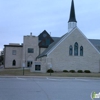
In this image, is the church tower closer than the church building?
No

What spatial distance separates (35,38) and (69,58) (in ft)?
69.2

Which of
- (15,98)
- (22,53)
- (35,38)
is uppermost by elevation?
(35,38)

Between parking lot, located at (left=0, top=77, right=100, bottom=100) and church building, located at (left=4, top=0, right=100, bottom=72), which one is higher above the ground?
church building, located at (left=4, top=0, right=100, bottom=72)

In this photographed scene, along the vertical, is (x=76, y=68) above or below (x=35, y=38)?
below

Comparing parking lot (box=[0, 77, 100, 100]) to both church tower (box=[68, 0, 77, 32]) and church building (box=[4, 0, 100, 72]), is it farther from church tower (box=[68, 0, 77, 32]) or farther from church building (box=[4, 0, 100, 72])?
church tower (box=[68, 0, 77, 32])

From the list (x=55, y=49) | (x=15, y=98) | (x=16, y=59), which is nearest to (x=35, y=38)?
(x=16, y=59)

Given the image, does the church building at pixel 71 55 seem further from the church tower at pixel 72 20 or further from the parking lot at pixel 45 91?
the parking lot at pixel 45 91

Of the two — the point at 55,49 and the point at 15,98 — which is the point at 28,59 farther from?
the point at 15,98

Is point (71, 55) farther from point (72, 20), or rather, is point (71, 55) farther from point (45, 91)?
point (45, 91)

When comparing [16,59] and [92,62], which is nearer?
[92,62]

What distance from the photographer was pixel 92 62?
151 feet

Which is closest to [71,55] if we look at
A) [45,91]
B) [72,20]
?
[72,20]

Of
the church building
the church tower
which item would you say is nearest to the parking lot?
the church building

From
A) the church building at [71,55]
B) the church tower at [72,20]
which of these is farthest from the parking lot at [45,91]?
the church tower at [72,20]
